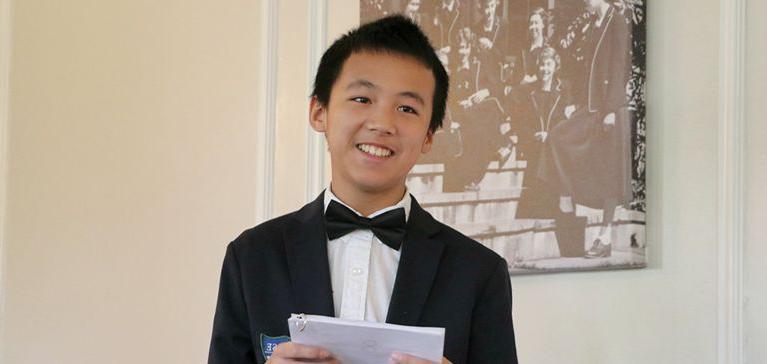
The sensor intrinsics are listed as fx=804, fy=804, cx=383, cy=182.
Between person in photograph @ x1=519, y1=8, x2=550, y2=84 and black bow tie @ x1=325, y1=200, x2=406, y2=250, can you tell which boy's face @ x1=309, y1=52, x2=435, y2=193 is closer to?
black bow tie @ x1=325, y1=200, x2=406, y2=250

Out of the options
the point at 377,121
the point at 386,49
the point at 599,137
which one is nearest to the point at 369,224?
the point at 377,121

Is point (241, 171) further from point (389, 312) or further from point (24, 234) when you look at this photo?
point (389, 312)

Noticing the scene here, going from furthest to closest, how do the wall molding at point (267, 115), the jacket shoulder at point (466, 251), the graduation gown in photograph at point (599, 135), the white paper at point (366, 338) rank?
1. the graduation gown in photograph at point (599, 135)
2. the wall molding at point (267, 115)
3. the jacket shoulder at point (466, 251)
4. the white paper at point (366, 338)

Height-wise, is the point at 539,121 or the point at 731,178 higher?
the point at 539,121

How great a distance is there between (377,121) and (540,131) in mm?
1134

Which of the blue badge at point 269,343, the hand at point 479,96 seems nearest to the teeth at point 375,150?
the blue badge at point 269,343

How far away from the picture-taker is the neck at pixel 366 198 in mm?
1312

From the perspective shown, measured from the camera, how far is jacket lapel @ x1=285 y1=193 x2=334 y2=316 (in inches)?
48.0

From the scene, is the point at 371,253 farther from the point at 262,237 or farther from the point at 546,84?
the point at 546,84

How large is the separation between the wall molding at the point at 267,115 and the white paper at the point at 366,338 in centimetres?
89

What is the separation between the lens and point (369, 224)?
1.27m

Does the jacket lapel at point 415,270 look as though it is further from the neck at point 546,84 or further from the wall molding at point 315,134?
the neck at point 546,84

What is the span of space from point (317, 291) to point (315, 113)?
1.05ft

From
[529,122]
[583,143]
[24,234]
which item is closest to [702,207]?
[583,143]
